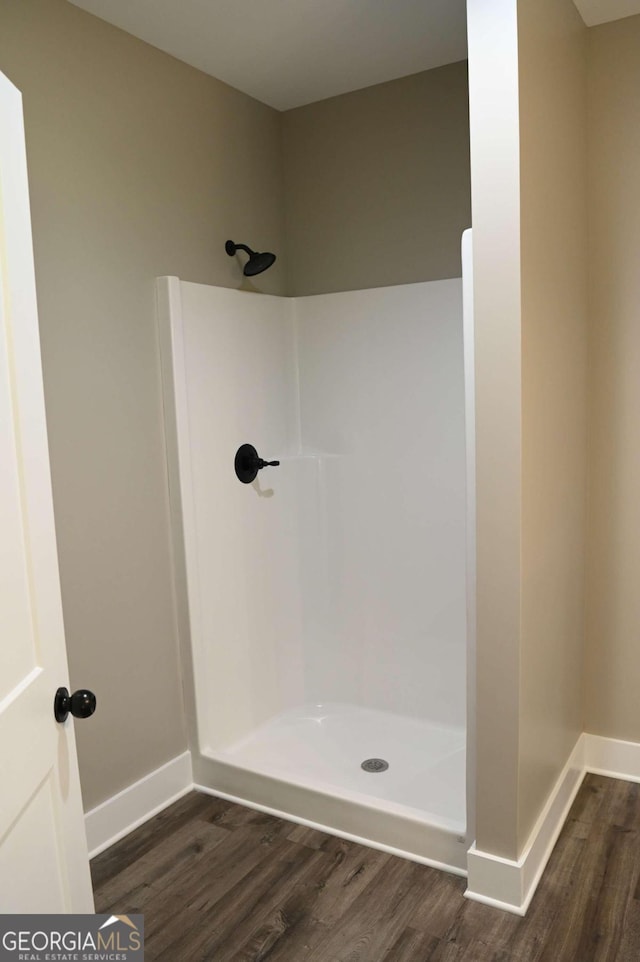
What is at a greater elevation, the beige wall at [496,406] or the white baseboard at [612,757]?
the beige wall at [496,406]

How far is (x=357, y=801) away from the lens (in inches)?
93.1

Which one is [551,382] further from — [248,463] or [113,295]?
[113,295]

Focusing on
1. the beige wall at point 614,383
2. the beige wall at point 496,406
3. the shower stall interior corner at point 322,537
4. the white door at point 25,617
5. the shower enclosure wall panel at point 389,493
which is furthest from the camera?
the shower enclosure wall panel at point 389,493

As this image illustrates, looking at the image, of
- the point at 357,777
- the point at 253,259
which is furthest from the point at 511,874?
the point at 253,259

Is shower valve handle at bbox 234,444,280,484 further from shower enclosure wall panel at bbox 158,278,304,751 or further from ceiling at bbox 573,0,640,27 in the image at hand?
ceiling at bbox 573,0,640,27

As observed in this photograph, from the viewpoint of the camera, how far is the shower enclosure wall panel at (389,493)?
289 cm

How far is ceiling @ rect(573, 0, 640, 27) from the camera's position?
2.34 meters

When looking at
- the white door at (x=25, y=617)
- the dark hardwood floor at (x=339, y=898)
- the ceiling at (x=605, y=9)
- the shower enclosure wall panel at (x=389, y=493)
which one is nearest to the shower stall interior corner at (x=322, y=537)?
the shower enclosure wall panel at (x=389, y=493)

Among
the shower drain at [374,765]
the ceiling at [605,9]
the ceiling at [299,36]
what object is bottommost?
the shower drain at [374,765]

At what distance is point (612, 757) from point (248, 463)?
5.54 ft

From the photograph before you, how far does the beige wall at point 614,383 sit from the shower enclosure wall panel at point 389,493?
0.47 m

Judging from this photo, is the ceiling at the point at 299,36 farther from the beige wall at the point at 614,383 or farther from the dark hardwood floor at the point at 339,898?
the dark hardwood floor at the point at 339,898

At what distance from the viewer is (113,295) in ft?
7.88

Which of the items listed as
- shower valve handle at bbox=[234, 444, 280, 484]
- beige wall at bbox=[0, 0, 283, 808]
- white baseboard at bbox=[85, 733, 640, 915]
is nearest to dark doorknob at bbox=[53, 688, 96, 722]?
beige wall at bbox=[0, 0, 283, 808]
